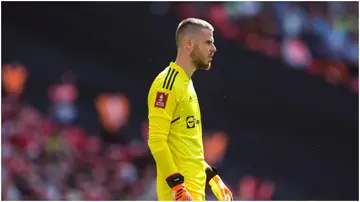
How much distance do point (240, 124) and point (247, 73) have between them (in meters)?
0.81

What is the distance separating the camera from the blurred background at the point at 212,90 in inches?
559

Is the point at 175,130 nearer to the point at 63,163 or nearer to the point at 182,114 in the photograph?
the point at 182,114

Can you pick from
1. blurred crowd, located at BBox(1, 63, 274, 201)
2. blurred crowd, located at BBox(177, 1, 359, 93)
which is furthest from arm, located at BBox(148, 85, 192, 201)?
blurred crowd, located at BBox(177, 1, 359, 93)

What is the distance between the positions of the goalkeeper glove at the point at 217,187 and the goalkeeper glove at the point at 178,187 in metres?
0.52

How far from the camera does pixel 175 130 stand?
6402 millimetres

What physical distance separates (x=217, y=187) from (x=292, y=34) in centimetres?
937

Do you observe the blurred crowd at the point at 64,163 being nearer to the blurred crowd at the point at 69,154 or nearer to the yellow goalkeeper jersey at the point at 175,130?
the blurred crowd at the point at 69,154

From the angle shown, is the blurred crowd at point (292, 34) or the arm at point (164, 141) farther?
the blurred crowd at point (292, 34)

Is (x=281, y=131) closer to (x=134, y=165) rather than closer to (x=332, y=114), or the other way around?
(x=332, y=114)

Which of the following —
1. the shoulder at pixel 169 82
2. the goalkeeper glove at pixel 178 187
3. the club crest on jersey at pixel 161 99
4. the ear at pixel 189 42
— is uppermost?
the ear at pixel 189 42

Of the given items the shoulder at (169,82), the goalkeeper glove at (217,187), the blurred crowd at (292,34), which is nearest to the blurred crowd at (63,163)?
the blurred crowd at (292,34)

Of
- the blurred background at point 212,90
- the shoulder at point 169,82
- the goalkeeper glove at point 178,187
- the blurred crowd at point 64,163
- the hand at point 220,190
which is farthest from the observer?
the blurred background at point 212,90

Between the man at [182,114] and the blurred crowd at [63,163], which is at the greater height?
Result: the man at [182,114]

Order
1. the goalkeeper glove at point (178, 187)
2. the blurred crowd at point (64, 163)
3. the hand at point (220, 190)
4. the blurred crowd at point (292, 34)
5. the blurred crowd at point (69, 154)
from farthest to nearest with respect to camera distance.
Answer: the blurred crowd at point (292, 34) → the blurred crowd at point (69, 154) → the blurred crowd at point (64, 163) → the hand at point (220, 190) → the goalkeeper glove at point (178, 187)
